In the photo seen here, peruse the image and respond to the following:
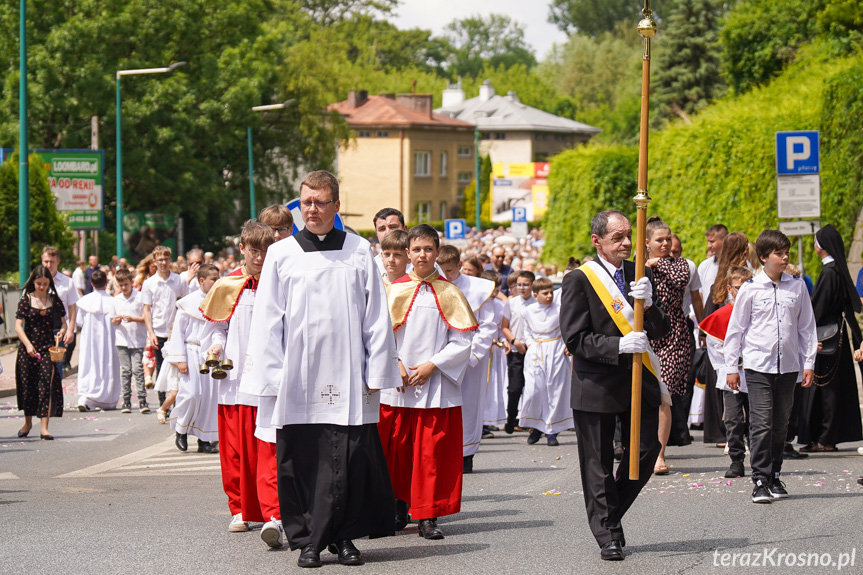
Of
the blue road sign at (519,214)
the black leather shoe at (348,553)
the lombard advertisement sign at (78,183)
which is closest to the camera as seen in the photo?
the black leather shoe at (348,553)

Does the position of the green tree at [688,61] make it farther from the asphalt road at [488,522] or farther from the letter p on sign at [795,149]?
the asphalt road at [488,522]

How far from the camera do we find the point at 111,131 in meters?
45.3

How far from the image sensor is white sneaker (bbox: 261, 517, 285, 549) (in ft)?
23.8

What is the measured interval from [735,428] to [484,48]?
123m

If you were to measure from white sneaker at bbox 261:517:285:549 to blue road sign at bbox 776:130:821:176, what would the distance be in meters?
10.0

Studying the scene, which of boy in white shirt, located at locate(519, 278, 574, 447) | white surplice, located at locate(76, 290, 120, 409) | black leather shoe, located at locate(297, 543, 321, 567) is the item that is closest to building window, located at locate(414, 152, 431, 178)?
white surplice, located at locate(76, 290, 120, 409)

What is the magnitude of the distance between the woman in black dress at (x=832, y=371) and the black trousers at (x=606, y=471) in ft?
14.7

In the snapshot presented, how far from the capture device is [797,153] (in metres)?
15.7

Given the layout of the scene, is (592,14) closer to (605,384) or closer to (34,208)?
(34,208)

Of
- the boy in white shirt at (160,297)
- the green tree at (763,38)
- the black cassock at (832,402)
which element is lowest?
the black cassock at (832,402)

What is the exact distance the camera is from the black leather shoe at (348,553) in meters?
6.88

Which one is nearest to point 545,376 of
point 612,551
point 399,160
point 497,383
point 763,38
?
point 497,383

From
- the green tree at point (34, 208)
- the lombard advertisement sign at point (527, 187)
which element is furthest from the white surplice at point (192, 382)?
the lombard advertisement sign at point (527, 187)

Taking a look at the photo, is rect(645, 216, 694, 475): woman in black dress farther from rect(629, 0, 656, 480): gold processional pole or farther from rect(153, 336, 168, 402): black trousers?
rect(153, 336, 168, 402): black trousers
